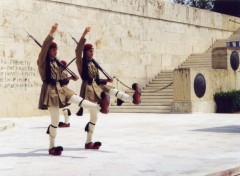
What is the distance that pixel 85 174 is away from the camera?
631cm

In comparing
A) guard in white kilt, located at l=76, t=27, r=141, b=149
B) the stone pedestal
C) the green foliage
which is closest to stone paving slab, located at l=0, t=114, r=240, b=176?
guard in white kilt, located at l=76, t=27, r=141, b=149

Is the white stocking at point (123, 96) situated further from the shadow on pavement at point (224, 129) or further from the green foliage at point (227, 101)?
the green foliage at point (227, 101)

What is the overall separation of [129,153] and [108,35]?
47.6 feet

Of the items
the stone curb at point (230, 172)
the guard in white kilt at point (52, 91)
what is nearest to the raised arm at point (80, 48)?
the guard in white kilt at point (52, 91)

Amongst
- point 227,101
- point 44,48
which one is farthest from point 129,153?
point 227,101

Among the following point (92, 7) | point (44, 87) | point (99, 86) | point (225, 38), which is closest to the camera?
point (44, 87)

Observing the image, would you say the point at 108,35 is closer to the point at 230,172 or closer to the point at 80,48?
the point at 80,48

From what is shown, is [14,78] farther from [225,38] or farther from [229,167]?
[225,38]

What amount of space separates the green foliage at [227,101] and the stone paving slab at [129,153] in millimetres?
7463

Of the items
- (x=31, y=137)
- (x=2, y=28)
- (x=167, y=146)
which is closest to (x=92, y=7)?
(x=2, y=28)

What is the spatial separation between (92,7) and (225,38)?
40.5ft

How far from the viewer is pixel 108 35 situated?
73.5 ft

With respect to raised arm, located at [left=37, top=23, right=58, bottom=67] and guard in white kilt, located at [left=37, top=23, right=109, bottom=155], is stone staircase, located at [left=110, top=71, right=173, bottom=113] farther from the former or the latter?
raised arm, located at [left=37, top=23, right=58, bottom=67]

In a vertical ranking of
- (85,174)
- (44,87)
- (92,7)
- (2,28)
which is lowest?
(85,174)
